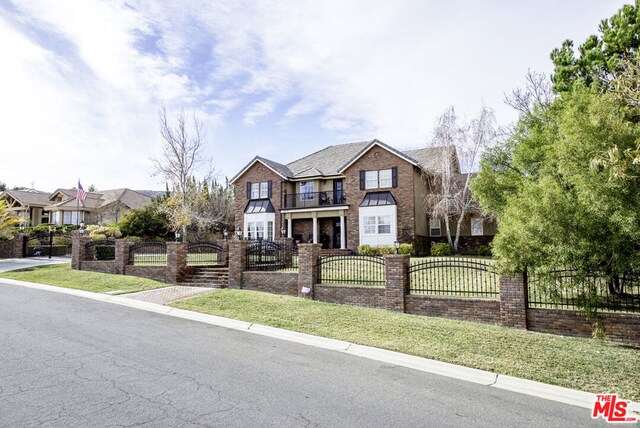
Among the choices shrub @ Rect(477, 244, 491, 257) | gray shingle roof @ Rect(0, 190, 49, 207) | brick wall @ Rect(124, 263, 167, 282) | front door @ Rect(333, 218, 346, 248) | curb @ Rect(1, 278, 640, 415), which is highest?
gray shingle roof @ Rect(0, 190, 49, 207)

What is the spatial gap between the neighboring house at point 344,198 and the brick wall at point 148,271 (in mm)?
13101

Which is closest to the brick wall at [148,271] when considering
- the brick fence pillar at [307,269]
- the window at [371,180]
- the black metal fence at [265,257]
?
the black metal fence at [265,257]

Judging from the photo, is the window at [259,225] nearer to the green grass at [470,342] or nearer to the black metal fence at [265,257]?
the black metal fence at [265,257]

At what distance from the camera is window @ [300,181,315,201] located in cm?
3031

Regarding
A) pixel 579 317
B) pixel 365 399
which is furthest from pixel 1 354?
pixel 579 317

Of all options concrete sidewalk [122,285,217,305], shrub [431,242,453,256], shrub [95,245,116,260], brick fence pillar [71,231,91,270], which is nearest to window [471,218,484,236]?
shrub [431,242,453,256]

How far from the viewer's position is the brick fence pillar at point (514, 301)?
920cm

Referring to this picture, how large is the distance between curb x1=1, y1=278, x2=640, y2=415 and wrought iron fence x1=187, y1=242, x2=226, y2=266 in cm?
498

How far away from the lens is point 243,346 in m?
8.02

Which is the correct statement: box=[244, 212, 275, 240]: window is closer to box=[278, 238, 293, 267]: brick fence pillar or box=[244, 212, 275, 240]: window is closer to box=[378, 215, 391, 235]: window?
box=[378, 215, 391, 235]: window

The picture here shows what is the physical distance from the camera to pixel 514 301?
928 centimetres

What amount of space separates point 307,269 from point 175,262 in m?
6.44

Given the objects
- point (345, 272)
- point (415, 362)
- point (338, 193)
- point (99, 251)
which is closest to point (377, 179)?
point (338, 193)

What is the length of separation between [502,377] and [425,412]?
84.0 inches
